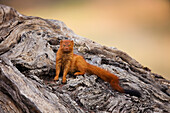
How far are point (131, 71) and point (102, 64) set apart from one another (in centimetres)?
72

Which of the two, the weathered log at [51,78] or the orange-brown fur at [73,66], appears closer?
the weathered log at [51,78]

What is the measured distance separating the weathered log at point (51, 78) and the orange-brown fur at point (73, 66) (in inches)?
4.8

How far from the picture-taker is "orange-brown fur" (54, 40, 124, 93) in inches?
151

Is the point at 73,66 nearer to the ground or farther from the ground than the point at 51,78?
farther from the ground

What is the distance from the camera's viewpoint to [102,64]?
466cm

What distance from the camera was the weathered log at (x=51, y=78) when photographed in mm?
3074

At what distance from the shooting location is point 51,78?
13.1 ft

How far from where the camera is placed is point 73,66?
13.2 feet

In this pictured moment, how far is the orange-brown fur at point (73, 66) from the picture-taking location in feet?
12.6

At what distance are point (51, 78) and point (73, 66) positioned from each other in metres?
0.51

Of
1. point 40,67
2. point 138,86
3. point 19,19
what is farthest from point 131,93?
point 19,19

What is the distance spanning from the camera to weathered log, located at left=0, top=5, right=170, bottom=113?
10.1 ft

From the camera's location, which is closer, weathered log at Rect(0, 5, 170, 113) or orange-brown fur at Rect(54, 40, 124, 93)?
weathered log at Rect(0, 5, 170, 113)

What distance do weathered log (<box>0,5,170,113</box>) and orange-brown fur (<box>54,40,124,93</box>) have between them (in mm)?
121
